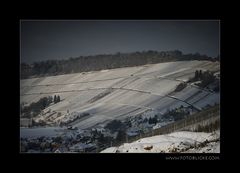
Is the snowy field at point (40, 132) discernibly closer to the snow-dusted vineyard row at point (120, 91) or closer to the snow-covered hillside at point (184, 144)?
the snow-dusted vineyard row at point (120, 91)

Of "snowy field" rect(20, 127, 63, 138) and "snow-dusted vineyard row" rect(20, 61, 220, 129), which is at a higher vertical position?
"snow-dusted vineyard row" rect(20, 61, 220, 129)

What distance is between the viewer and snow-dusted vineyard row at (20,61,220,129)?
573 centimetres

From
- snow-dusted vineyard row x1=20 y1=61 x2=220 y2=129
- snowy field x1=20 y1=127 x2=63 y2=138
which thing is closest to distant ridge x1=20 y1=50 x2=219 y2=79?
snow-dusted vineyard row x1=20 y1=61 x2=220 y2=129

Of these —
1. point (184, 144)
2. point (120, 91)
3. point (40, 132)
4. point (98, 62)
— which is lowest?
point (184, 144)

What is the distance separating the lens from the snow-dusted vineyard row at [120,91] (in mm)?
5727

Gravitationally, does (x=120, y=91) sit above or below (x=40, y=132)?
above

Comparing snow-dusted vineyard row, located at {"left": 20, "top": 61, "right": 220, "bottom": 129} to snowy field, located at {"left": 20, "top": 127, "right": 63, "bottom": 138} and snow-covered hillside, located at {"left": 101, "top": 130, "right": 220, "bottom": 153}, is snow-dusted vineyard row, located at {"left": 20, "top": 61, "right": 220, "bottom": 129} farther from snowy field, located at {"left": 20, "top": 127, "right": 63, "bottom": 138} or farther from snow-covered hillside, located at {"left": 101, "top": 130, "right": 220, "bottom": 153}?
snow-covered hillside, located at {"left": 101, "top": 130, "right": 220, "bottom": 153}

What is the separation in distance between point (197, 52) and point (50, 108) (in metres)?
1.84

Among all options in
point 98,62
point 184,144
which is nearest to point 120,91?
point 98,62

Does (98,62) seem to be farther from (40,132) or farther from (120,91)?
(40,132)

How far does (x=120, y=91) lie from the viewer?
228 inches
